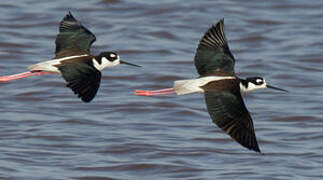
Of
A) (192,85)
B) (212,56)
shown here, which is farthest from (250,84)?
(192,85)

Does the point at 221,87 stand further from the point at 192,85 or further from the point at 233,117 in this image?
the point at 233,117

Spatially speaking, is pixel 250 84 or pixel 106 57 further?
pixel 106 57

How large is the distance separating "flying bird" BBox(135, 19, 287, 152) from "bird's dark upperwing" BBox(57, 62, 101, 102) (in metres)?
0.76

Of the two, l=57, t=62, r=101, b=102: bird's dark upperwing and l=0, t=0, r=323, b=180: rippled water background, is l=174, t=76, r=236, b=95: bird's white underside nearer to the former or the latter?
l=57, t=62, r=101, b=102: bird's dark upperwing

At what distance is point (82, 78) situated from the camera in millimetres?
9102

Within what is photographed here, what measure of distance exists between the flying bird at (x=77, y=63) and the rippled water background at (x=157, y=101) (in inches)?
65.5

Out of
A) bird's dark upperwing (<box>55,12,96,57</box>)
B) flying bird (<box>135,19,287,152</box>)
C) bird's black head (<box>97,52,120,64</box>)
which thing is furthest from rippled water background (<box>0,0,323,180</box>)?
flying bird (<box>135,19,287,152</box>)

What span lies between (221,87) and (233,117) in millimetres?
405

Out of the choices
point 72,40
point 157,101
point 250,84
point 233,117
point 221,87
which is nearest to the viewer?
point 233,117

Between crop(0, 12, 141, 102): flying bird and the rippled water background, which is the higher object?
crop(0, 12, 141, 102): flying bird

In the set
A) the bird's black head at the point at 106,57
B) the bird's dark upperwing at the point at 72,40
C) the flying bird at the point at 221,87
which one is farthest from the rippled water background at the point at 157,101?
the flying bird at the point at 221,87

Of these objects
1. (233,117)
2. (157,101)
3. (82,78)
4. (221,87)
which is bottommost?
(157,101)

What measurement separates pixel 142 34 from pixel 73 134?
4840mm

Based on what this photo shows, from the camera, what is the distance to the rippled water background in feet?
38.2
